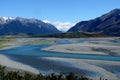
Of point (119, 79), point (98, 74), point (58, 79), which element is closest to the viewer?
point (58, 79)

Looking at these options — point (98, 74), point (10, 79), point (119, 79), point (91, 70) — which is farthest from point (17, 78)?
point (91, 70)

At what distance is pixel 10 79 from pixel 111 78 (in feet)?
70.7

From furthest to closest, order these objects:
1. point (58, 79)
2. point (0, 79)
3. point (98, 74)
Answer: point (98, 74) → point (58, 79) → point (0, 79)

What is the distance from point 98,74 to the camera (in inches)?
1886

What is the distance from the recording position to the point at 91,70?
52.0m

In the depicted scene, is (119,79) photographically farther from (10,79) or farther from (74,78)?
(10,79)

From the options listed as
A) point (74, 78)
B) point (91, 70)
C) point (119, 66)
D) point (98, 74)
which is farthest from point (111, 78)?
point (74, 78)

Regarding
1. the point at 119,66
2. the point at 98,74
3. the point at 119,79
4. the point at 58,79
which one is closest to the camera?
the point at 58,79

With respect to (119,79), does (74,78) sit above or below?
above

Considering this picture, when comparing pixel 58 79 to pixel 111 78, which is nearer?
pixel 58 79

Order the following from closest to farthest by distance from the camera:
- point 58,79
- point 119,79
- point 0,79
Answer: point 0,79 < point 58,79 < point 119,79

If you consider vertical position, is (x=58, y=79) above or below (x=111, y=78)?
above

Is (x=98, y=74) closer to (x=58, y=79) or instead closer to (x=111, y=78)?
(x=111, y=78)

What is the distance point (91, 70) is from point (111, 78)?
8413 millimetres
